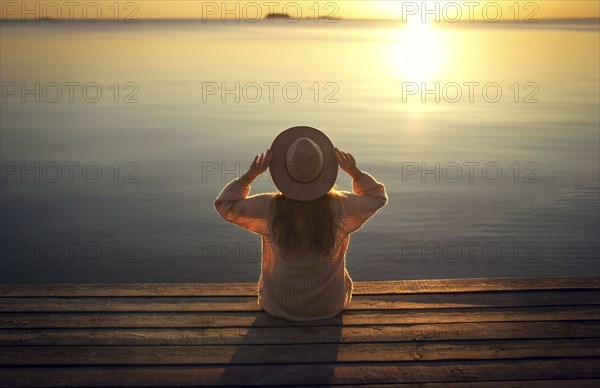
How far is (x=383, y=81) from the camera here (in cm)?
2775

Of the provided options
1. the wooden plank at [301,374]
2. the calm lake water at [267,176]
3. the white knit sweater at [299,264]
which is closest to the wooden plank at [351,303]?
the white knit sweater at [299,264]

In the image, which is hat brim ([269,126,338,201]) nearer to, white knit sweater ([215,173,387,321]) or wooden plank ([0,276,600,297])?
white knit sweater ([215,173,387,321])

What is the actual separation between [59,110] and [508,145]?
1051 centimetres

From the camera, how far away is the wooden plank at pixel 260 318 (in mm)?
4516

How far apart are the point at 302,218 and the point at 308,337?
2.04 ft

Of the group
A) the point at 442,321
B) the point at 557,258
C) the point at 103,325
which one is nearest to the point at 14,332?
the point at 103,325

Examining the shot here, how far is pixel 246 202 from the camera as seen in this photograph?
452 cm

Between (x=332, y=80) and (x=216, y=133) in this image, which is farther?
(x=332, y=80)

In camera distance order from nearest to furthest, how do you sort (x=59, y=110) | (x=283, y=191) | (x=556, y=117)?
1. (x=283, y=191)
2. (x=556, y=117)
3. (x=59, y=110)

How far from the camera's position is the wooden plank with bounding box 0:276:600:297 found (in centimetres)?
495

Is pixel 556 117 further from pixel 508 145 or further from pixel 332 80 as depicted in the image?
pixel 332 80

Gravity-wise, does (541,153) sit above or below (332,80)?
below

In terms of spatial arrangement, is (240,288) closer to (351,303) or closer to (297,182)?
(351,303)

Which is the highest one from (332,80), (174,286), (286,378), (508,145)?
(332,80)
